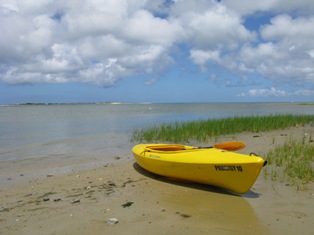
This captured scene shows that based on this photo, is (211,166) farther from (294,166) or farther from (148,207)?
(294,166)

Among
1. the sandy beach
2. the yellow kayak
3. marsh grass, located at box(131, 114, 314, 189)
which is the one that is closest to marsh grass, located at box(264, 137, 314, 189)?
marsh grass, located at box(131, 114, 314, 189)

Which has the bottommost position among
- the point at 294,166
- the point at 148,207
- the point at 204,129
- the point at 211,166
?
the point at 148,207

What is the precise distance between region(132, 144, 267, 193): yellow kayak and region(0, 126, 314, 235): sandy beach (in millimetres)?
206

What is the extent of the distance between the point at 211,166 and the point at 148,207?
4.79 ft

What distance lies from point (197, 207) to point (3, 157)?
323 inches

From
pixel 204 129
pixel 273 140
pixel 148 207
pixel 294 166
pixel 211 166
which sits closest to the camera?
pixel 148 207

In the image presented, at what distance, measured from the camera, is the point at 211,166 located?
5637 mm

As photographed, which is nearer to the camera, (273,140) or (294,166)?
(294,166)

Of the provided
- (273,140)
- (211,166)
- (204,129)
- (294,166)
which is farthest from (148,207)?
(204,129)

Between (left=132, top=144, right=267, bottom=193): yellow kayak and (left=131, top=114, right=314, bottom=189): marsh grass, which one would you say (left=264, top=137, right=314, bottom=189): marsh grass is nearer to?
(left=131, top=114, right=314, bottom=189): marsh grass

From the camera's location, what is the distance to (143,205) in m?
5.04

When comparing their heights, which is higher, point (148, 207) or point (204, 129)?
point (204, 129)

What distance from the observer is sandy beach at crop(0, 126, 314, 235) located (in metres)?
4.12

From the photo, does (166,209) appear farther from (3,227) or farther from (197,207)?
(3,227)
